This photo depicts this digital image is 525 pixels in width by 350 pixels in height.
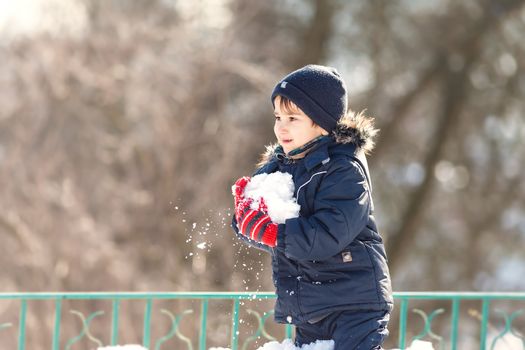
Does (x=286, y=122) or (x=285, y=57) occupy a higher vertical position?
(x=285, y=57)

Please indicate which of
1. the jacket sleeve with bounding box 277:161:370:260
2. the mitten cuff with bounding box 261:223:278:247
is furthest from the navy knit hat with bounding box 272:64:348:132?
the mitten cuff with bounding box 261:223:278:247

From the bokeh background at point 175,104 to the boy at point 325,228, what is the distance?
6359 millimetres

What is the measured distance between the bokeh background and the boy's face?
6.36 metres

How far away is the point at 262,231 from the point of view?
2607 mm

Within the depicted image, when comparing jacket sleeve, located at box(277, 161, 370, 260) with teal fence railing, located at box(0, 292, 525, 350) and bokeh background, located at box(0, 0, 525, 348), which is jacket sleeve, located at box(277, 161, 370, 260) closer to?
teal fence railing, located at box(0, 292, 525, 350)

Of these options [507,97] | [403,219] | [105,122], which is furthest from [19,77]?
[507,97]

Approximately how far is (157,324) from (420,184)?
4.80m

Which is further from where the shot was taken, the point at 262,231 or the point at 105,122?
the point at 105,122

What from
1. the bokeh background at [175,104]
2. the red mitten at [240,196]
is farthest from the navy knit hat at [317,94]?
the bokeh background at [175,104]

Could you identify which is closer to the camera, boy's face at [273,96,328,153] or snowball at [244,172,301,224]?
snowball at [244,172,301,224]

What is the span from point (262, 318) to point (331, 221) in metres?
1.74

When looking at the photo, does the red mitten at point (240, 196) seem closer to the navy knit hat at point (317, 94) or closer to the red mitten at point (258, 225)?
the red mitten at point (258, 225)

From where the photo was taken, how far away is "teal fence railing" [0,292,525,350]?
13.3 feet

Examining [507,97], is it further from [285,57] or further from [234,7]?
[234,7]
